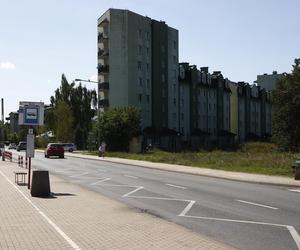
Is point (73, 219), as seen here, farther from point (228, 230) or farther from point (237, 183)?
point (237, 183)

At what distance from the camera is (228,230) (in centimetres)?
1223

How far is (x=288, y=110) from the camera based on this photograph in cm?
3894

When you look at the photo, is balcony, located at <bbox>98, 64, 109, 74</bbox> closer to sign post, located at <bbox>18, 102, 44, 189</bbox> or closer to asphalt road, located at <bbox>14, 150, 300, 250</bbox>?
asphalt road, located at <bbox>14, 150, 300, 250</bbox>

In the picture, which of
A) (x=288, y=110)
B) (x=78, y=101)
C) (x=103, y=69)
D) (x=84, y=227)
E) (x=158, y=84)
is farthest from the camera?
(x=78, y=101)

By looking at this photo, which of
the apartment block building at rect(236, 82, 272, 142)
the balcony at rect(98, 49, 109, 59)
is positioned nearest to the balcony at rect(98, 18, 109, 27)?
the balcony at rect(98, 49, 109, 59)

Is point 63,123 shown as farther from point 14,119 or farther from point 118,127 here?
point 118,127

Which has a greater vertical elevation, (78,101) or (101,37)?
(101,37)

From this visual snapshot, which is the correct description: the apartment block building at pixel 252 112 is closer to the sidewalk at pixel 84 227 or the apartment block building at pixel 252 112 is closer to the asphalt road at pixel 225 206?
the asphalt road at pixel 225 206

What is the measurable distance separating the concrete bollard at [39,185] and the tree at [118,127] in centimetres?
5015

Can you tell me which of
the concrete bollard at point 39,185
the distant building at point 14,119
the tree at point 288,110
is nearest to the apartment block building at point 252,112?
the distant building at point 14,119

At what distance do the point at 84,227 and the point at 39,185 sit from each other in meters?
7.50

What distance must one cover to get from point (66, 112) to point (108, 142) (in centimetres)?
3163

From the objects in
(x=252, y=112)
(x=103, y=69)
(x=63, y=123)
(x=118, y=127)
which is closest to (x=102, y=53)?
(x=103, y=69)

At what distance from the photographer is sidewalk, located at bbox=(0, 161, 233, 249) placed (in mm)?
10148
